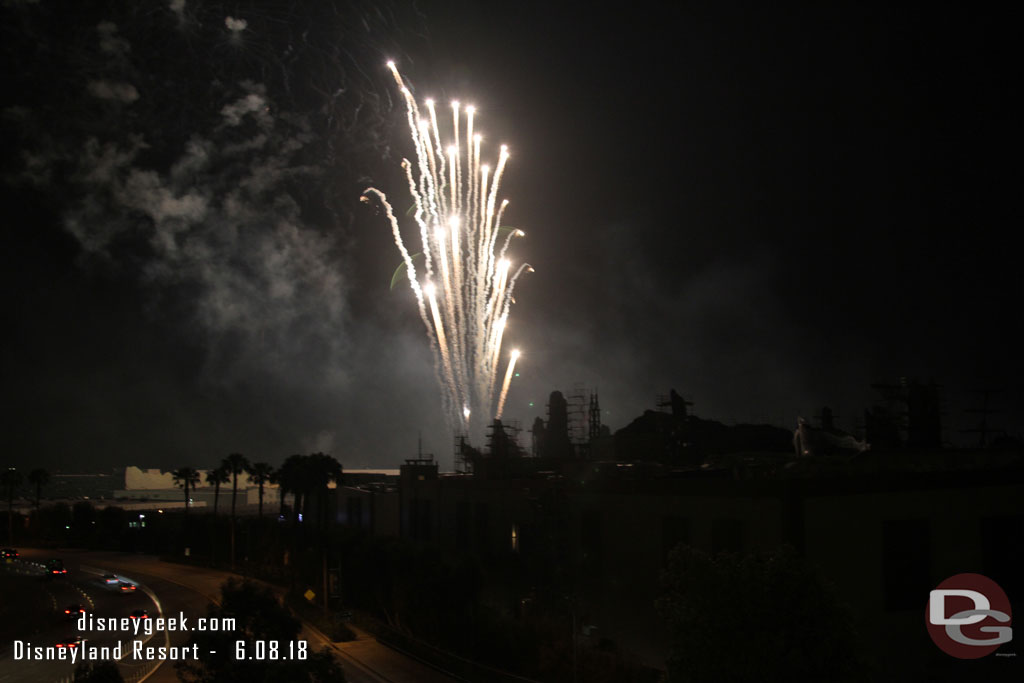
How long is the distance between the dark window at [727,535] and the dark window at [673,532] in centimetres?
193

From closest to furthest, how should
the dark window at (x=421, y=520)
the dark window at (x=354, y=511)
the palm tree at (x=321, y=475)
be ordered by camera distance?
1. the dark window at (x=421, y=520)
2. the dark window at (x=354, y=511)
3. the palm tree at (x=321, y=475)

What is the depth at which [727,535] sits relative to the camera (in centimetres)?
3422

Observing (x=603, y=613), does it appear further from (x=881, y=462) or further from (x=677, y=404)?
(x=677, y=404)

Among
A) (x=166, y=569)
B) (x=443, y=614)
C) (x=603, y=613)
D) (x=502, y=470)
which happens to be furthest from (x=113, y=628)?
(x=166, y=569)

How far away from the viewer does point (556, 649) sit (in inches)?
1436

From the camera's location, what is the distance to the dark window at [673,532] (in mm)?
36750

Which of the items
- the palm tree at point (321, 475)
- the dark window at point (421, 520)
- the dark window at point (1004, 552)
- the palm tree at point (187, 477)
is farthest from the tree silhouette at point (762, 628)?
the palm tree at point (187, 477)

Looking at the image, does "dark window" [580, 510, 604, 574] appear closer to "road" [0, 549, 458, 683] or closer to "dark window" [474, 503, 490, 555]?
"road" [0, 549, 458, 683]

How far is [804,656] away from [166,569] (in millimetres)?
94679

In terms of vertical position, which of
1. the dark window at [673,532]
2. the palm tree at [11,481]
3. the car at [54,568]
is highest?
the dark window at [673,532]

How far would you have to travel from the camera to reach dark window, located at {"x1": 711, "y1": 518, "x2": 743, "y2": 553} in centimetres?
3372

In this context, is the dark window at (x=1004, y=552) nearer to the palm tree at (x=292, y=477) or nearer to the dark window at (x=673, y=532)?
the dark window at (x=673, y=532)

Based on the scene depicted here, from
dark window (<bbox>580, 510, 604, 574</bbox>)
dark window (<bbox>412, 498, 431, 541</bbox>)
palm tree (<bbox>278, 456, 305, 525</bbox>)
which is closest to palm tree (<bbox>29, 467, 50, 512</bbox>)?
palm tree (<bbox>278, 456, 305, 525</bbox>)

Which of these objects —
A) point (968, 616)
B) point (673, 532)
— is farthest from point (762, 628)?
point (968, 616)
